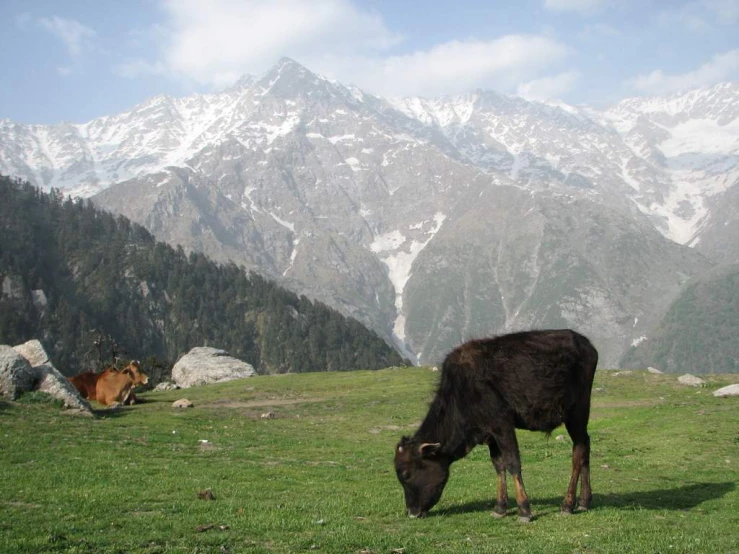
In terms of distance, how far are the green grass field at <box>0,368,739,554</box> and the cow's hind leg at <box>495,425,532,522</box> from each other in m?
0.34

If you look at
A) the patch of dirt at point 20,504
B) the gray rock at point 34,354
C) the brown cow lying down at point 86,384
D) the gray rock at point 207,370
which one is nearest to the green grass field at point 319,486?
the patch of dirt at point 20,504

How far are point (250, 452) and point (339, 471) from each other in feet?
17.0

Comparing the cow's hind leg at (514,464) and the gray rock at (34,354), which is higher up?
the gray rock at (34,354)

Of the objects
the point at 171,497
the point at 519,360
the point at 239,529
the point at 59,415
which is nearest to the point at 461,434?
the point at 519,360

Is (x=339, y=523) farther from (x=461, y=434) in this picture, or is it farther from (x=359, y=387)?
(x=359, y=387)

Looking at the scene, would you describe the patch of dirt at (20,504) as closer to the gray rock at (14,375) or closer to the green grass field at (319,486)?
the green grass field at (319,486)

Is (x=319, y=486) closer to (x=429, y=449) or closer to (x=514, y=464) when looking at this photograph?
(x=429, y=449)

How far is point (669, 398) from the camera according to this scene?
44.9m

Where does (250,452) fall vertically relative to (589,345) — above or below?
below

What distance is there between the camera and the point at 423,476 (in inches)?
593

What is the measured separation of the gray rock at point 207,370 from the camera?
7356cm

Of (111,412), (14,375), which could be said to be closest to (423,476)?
(14,375)

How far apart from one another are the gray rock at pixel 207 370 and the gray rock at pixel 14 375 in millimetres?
38420

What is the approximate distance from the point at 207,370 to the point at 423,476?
6321 centimetres
